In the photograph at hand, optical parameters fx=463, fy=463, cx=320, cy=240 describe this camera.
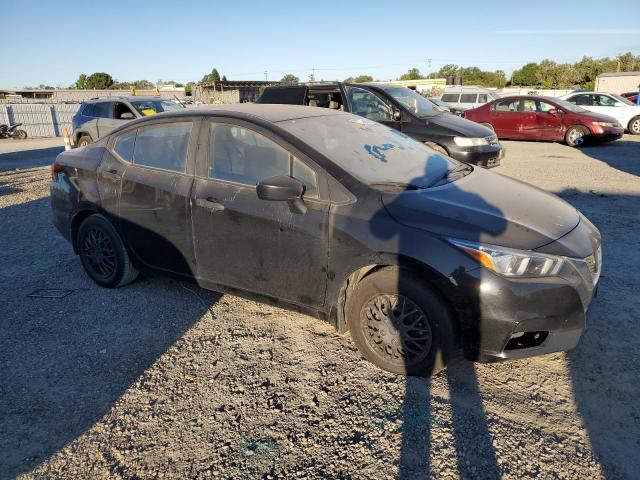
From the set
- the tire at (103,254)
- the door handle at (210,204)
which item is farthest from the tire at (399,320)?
the tire at (103,254)

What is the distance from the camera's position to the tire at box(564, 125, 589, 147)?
45.5 ft

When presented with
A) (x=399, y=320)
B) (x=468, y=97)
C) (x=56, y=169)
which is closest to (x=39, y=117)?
(x=468, y=97)

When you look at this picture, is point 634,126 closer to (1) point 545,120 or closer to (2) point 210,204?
(1) point 545,120

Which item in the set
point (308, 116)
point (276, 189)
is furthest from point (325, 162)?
point (308, 116)

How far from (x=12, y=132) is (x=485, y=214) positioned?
25.9 m

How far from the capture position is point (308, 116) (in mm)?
3736

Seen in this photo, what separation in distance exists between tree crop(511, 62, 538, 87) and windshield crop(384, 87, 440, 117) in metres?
70.3

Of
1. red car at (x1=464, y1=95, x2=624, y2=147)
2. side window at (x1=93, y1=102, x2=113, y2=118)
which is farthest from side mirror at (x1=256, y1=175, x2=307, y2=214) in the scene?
red car at (x1=464, y1=95, x2=624, y2=147)

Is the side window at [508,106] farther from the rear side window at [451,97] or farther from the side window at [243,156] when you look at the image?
the side window at [243,156]

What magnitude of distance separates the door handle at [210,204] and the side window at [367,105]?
573cm

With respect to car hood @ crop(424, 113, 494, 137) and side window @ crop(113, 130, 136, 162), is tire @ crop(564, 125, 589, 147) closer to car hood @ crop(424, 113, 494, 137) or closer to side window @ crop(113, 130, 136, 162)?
car hood @ crop(424, 113, 494, 137)

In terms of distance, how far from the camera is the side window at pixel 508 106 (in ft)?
49.5

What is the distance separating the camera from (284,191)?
2965 mm

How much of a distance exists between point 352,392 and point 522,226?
4.74ft
